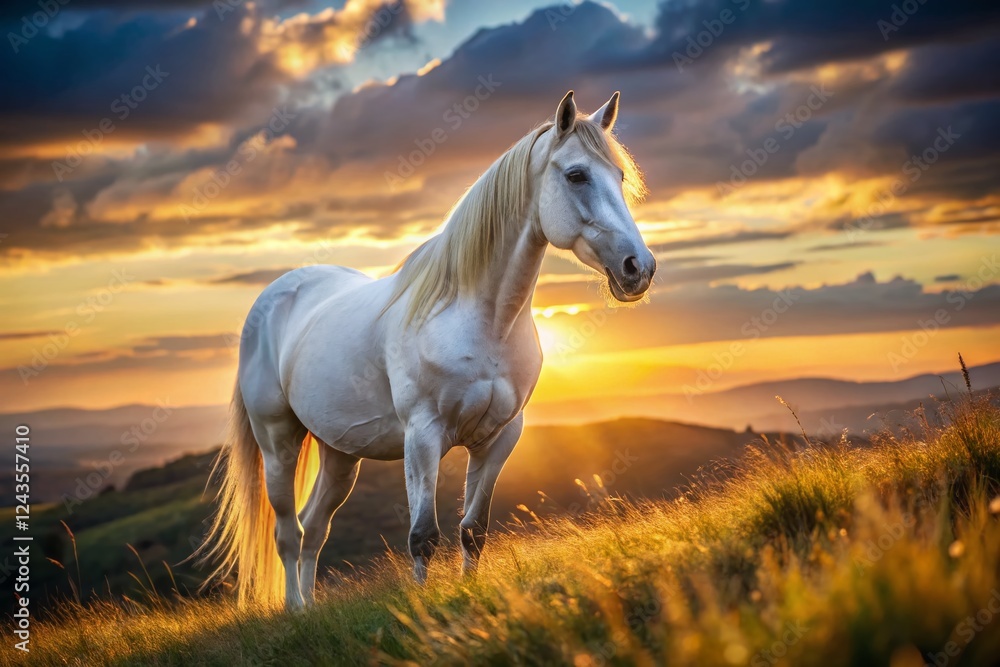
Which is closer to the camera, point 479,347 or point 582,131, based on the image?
point 582,131

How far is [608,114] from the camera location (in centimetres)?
556

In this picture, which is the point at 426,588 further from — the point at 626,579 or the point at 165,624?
the point at 165,624

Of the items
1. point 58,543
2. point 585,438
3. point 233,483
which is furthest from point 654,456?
point 233,483

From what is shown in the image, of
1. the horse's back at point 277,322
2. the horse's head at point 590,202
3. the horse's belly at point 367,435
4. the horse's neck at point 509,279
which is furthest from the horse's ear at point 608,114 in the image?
the horse's back at point 277,322

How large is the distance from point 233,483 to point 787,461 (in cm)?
506

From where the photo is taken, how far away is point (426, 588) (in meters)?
4.98

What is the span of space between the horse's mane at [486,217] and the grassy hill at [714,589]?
172 cm

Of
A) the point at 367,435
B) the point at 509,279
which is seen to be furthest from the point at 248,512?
the point at 509,279

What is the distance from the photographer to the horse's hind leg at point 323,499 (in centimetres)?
744

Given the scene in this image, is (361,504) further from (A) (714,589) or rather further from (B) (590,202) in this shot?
(A) (714,589)

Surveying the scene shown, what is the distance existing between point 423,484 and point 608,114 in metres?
2.64

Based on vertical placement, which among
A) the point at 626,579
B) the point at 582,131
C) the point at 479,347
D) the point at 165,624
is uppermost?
the point at 582,131

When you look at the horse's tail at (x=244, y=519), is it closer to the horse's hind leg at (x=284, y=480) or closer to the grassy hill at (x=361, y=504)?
the horse's hind leg at (x=284, y=480)

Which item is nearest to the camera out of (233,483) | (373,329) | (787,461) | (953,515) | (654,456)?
(953,515)
